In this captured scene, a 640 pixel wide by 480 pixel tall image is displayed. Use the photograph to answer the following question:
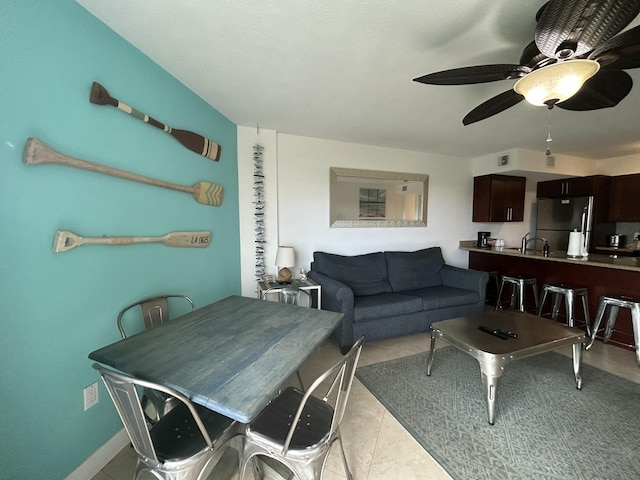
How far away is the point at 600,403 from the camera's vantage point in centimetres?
180

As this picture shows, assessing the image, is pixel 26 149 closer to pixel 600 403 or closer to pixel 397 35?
pixel 397 35

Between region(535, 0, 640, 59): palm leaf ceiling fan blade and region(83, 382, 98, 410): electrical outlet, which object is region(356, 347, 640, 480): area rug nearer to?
region(83, 382, 98, 410): electrical outlet

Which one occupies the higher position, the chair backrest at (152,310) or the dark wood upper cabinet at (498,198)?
the dark wood upper cabinet at (498,198)

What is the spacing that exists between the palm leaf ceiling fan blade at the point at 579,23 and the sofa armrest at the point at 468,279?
8.29 feet

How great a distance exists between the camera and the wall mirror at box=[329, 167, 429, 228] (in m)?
3.36

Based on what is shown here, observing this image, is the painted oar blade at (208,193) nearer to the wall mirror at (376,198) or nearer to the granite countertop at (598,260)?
the wall mirror at (376,198)

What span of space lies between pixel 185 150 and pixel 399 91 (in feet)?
5.76

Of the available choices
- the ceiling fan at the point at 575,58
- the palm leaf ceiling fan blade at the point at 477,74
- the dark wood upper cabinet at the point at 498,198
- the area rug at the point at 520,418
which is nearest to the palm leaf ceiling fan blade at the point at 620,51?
the ceiling fan at the point at 575,58

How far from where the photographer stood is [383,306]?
2.62 metres

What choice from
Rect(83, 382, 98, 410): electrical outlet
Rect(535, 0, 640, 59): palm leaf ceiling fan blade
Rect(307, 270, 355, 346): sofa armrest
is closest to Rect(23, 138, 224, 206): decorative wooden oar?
Rect(83, 382, 98, 410): electrical outlet

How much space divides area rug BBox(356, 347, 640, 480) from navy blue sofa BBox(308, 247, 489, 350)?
0.40 m

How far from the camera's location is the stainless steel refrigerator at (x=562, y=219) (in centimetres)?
401

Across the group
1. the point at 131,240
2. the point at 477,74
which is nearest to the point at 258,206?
the point at 131,240

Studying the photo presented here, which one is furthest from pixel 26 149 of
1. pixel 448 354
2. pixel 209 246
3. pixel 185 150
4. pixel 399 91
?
pixel 448 354
